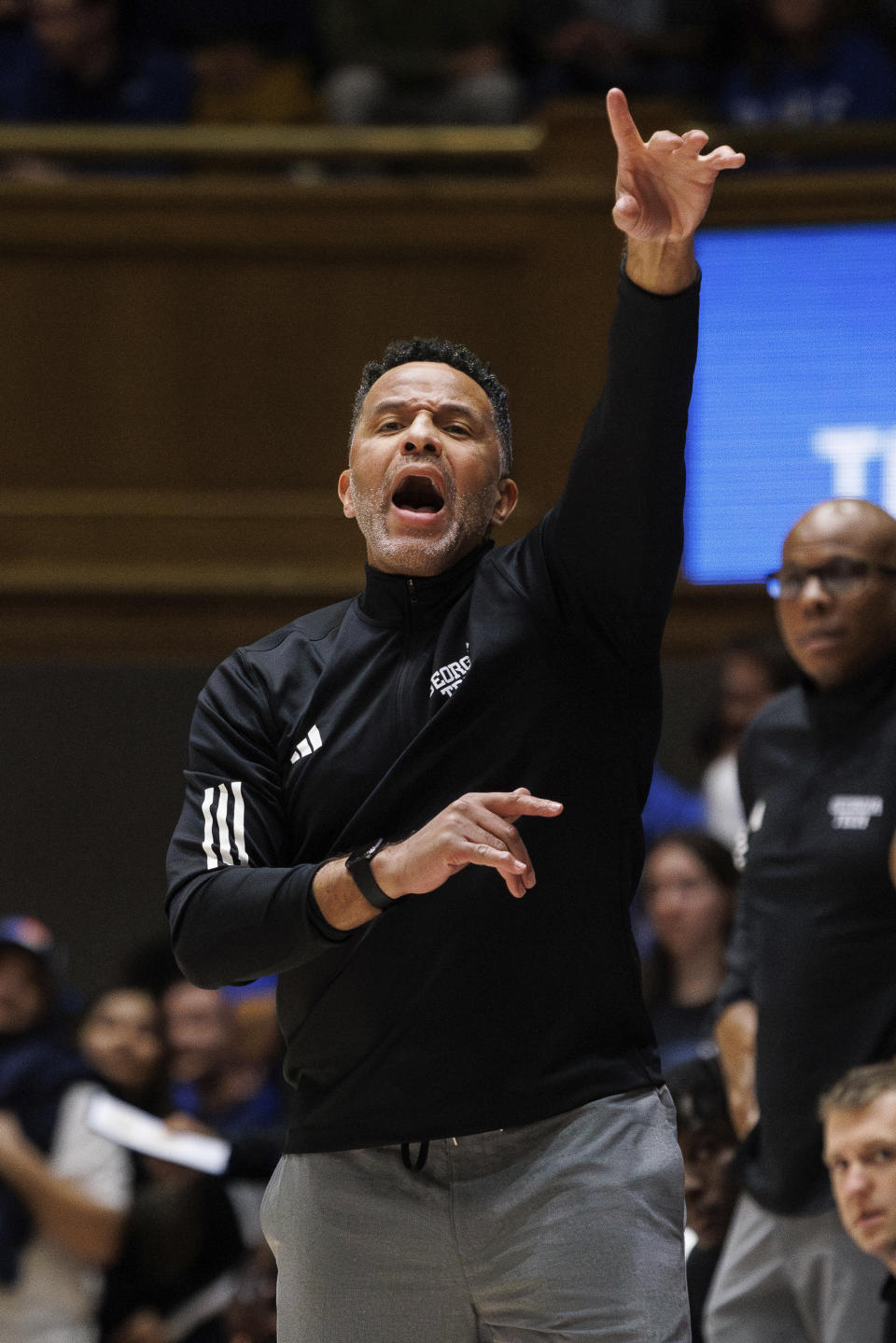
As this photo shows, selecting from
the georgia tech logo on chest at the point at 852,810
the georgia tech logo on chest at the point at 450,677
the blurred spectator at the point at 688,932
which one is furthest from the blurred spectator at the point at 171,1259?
the georgia tech logo on chest at the point at 450,677

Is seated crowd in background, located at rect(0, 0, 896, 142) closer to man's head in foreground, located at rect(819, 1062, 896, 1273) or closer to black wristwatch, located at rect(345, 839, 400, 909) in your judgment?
man's head in foreground, located at rect(819, 1062, 896, 1273)

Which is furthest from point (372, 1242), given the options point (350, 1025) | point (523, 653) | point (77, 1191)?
point (77, 1191)

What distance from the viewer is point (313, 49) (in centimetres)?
601

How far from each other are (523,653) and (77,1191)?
2.71 meters

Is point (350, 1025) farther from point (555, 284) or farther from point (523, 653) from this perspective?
point (555, 284)

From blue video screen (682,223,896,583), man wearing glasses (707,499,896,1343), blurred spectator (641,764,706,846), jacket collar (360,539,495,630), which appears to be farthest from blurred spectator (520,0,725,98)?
jacket collar (360,539,495,630)

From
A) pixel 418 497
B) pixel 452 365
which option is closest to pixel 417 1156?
pixel 418 497

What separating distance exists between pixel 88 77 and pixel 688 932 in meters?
3.39

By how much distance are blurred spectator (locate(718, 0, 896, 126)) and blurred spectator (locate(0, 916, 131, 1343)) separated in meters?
3.53

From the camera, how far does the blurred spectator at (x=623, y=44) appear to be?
18.9ft

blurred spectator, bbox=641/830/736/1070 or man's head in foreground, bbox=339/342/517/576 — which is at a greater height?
man's head in foreground, bbox=339/342/517/576

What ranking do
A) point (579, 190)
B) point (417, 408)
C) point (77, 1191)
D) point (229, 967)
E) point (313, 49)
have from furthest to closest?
point (313, 49)
point (579, 190)
point (77, 1191)
point (417, 408)
point (229, 967)

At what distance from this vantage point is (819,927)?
10.1 feet

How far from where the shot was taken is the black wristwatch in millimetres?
1764
